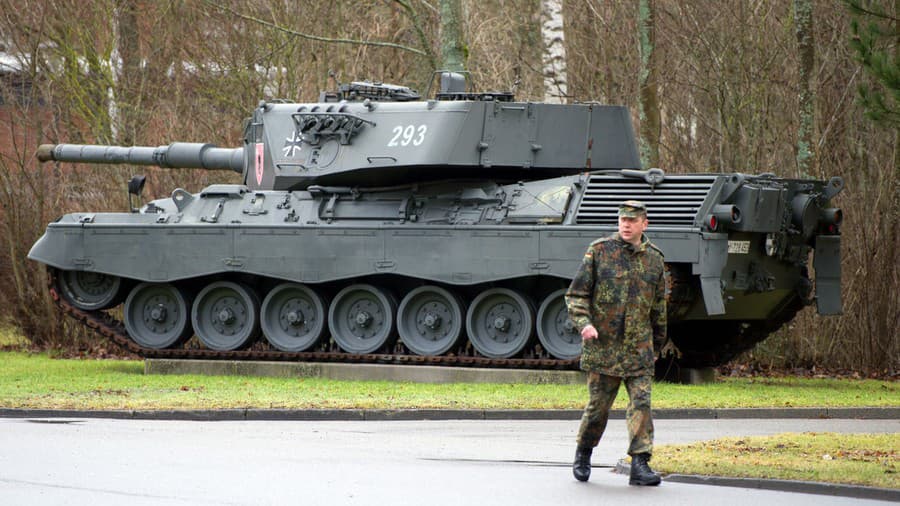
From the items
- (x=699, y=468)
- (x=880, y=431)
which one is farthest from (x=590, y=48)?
(x=699, y=468)

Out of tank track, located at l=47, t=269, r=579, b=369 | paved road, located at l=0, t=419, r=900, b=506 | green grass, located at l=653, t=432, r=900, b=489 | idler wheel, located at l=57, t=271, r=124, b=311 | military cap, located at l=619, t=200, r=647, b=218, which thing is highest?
military cap, located at l=619, t=200, r=647, b=218

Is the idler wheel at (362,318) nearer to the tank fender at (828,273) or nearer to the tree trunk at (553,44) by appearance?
the tree trunk at (553,44)

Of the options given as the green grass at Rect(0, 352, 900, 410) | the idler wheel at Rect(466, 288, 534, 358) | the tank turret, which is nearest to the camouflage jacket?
the green grass at Rect(0, 352, 900, 410)

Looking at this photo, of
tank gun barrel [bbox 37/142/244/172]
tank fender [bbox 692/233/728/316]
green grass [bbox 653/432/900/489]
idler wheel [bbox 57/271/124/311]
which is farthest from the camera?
tank gun barrel [bbox 37/142/244/172]

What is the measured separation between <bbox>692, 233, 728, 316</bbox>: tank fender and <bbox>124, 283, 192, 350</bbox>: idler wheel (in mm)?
7843

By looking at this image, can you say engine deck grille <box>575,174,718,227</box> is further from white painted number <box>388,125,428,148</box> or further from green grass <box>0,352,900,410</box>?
white painted number <box>388,125,428,148</box>

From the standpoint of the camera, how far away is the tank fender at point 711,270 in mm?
17500

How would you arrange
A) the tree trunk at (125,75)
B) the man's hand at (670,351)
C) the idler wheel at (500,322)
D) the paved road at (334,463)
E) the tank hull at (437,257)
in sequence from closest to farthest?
the paved road at (334,463), the tank hull at (437,257), the idler wheel at (500,322), the man's hand at (670,351), the tree trunk at (125,75)

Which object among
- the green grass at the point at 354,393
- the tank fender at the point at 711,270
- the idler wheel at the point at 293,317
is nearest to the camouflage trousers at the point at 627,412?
the green grass at the point at 354,393

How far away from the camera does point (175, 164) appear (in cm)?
2294

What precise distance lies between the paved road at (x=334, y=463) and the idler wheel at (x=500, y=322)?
191 inches

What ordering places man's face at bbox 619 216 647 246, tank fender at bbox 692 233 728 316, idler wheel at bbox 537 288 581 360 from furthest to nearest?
idler wheel at bbox 537 288 581 360 → tank fender at bbox 692 233 728 316 → man's face at bbox 619 216 647 246

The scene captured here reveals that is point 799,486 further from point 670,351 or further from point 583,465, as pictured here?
point 670,351

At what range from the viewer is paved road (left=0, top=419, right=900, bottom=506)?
929cm
